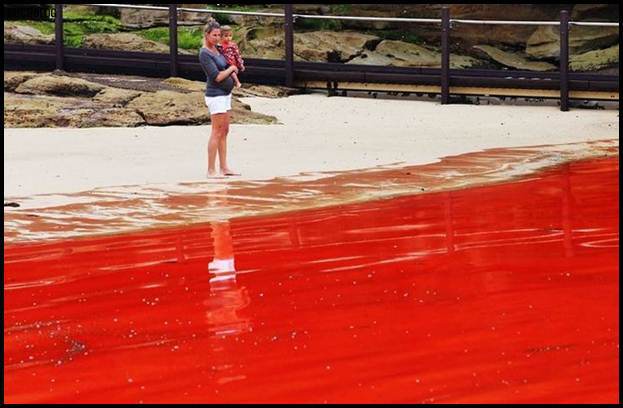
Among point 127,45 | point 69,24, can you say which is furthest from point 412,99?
point 69,24

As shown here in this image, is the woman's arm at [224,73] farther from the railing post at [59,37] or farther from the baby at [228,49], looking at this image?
the railing post at [59,37]

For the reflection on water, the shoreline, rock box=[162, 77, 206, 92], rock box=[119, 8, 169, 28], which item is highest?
rock box=[119, 8, 169, 28]

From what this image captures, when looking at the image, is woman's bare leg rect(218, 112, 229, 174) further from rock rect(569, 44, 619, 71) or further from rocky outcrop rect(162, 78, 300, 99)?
rock rect(569, 44, 619, 71)

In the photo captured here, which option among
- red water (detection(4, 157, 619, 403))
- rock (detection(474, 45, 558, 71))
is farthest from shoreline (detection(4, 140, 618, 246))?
rock (detection(474, 45, 558, 71))

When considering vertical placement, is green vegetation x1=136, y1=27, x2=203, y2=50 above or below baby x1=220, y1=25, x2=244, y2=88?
below

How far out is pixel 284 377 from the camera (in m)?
6.25

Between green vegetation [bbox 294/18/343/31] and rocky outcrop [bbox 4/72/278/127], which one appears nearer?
rocky outcrop [bbox 4/72/278/127]

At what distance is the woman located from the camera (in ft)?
43.5

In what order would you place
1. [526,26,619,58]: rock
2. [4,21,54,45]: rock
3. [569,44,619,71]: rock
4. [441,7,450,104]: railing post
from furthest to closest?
[526,26,619,58]: rock, [4,21,54,45]: rock, [569,44,619,71]: rock, [441,7,450,104]: railing post

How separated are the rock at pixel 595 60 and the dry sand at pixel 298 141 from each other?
3580 mm

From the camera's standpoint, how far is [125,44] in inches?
954

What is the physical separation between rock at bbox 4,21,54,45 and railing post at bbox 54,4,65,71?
4.95 ft

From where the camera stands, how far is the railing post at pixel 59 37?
2245 centimetres

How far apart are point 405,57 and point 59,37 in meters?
5.67
